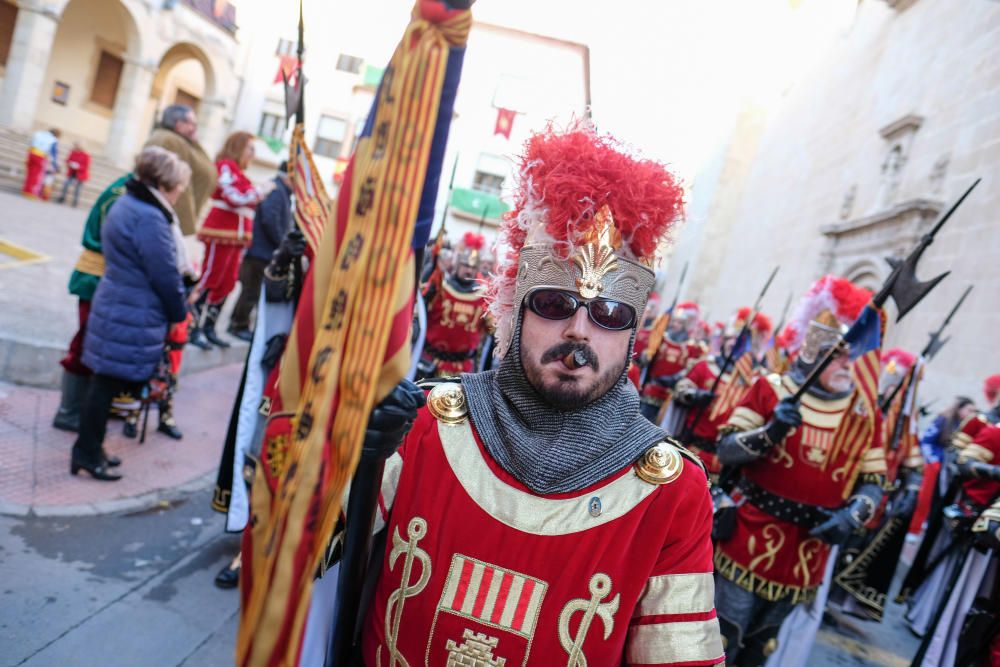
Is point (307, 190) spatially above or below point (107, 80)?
below

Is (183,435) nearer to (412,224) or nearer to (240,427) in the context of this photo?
(240,427)

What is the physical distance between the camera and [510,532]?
5.25 feet

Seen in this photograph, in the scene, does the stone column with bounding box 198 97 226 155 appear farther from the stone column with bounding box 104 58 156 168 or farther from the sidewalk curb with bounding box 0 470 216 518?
the sidewalk curb with bounding box 0 470 216 518

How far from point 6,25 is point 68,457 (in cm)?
2090

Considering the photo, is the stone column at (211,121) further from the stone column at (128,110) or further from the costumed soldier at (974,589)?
the costumed soldier at (974,589)

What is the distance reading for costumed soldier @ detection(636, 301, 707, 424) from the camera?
29.0ft

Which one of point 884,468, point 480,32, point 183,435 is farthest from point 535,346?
point 480,32

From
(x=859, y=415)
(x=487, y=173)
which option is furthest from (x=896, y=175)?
(x=487, y=173)

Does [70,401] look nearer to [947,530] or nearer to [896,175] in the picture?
[947,530]

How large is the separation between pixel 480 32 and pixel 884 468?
28.9 m

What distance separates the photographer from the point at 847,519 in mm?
3305

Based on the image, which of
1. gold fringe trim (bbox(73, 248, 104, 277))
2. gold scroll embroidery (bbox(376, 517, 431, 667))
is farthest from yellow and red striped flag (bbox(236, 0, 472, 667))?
gold fringe trim (bbox(73, 248, 104, 277))

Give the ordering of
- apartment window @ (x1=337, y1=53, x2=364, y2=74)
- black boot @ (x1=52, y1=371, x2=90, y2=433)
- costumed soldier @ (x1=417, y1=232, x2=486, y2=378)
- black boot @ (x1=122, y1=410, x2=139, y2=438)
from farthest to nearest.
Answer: apartment window @ (x1=337, y1=53, x2=364, y2=74), costumed soldier @ (x1=417, y1=232, x2=486, y2=378), black boot @ (x1=122, y1=410, x2=139, y2=438), black boot @ (x1=52, y1=371, x2=90, y2=433)

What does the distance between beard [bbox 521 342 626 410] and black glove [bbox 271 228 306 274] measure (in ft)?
6.36
